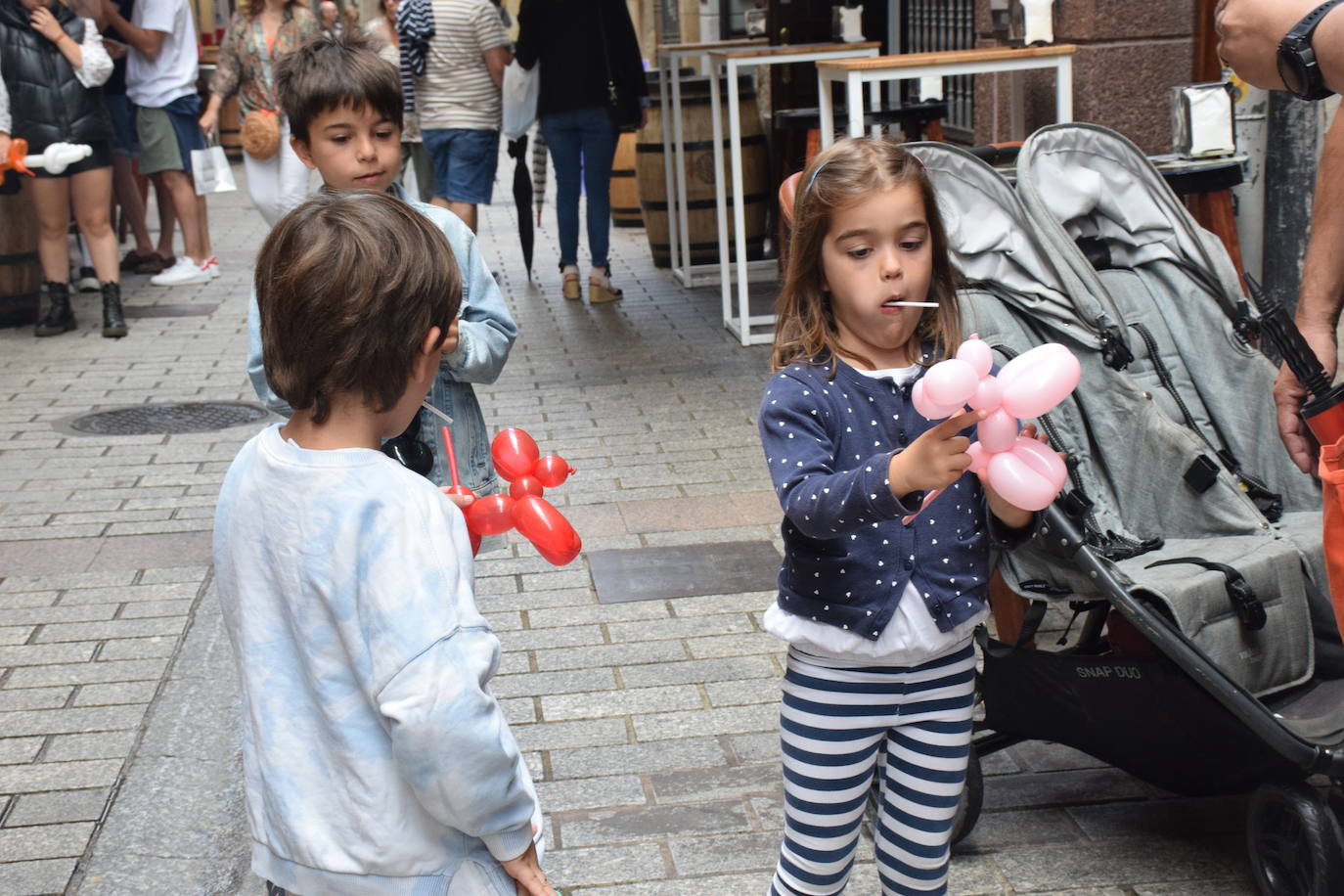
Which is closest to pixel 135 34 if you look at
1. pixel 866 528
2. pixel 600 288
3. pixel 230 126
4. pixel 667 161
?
pixel 600 288

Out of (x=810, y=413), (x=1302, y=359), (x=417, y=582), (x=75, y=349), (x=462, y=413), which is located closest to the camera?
(x=417, y=582)

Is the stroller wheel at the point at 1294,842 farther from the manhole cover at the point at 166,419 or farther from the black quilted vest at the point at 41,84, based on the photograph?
the black quilted vest at the point at 41,84

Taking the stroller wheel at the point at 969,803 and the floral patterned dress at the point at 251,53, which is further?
the floral patterned dress at the point at 251,53

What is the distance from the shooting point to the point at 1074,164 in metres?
3.85

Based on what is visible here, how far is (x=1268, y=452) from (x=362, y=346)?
2477 mm

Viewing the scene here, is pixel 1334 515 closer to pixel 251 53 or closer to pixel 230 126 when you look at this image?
pixel 251 53

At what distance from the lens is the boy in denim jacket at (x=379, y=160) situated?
122 inches

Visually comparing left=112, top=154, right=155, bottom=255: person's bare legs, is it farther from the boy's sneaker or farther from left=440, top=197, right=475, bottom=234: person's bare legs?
left=440, top=197, right=475, bottom=234: person's bare legs

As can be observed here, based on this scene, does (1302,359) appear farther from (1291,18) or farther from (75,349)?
(75,349)

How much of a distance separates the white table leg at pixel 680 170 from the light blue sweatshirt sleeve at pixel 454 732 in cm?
856

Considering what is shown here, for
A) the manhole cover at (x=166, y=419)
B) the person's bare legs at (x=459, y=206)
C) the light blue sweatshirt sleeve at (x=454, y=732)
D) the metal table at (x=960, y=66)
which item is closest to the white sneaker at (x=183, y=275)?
the person's bare legs at (x=459, y=206)

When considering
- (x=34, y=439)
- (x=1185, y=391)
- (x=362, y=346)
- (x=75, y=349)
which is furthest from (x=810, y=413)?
(x=75, y=349)

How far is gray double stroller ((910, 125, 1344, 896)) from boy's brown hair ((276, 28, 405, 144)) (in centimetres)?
126

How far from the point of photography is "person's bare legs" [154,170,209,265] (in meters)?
10.5
